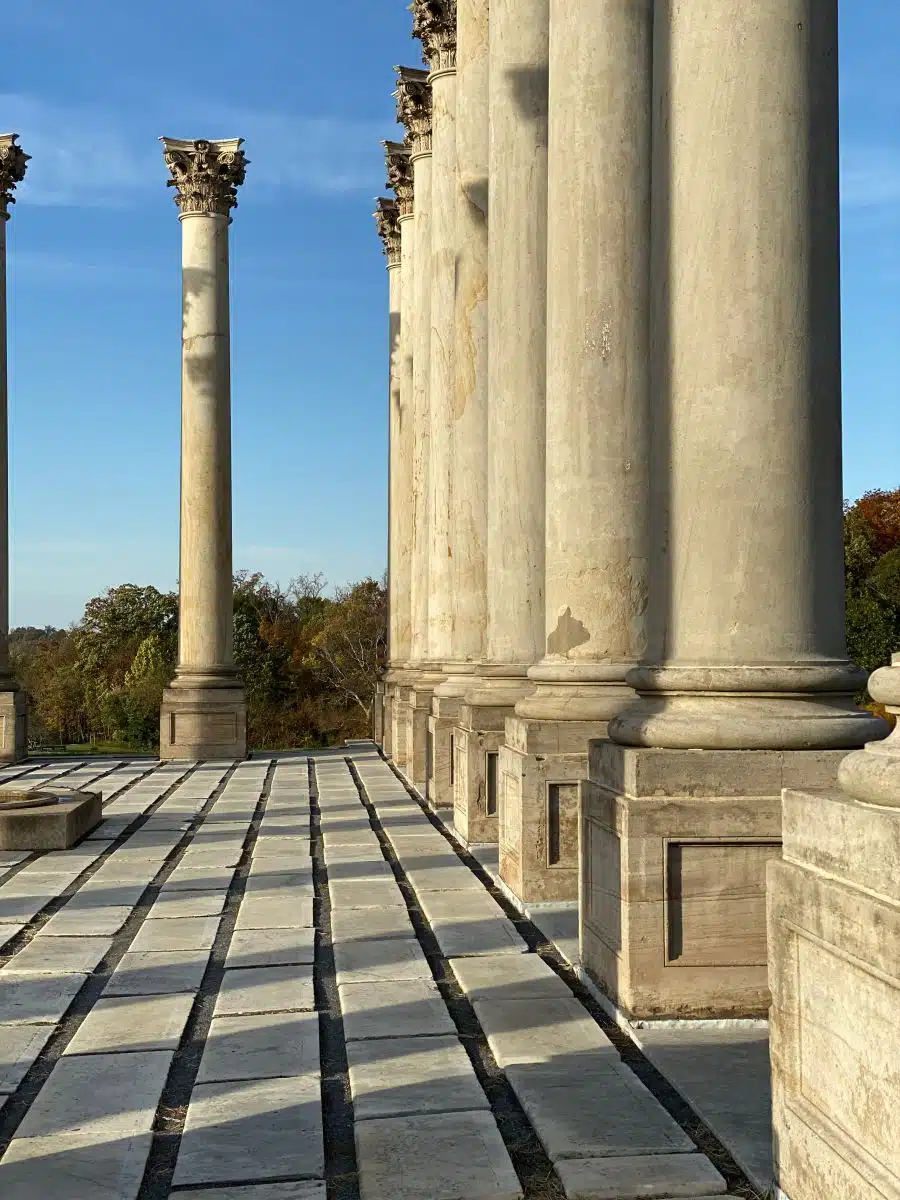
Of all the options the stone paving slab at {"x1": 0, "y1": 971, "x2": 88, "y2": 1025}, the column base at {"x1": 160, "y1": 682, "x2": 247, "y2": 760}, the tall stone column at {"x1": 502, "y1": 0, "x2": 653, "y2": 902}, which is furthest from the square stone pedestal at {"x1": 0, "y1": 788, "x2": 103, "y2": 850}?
the column base at {"x1": 160, "y1": 682, "x2": 247, "y2": 760}

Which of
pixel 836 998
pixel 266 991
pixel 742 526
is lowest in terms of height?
pixel 266 991

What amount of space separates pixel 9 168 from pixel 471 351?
5964cm

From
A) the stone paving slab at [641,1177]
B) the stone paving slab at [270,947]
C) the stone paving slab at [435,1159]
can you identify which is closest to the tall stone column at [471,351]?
the stone paving slab at [270,947]

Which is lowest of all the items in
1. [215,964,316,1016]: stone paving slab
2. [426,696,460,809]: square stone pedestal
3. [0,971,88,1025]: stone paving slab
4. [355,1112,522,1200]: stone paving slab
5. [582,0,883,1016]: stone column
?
[0,971,88,1025]: stone paving slab

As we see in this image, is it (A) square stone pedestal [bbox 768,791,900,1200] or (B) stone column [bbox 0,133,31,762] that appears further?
(B) stone column [bbox 0,133,31,762]

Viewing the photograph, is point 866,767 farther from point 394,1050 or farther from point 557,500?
point 557,500

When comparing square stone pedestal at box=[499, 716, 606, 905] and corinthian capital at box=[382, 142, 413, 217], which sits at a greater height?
corinthian capital at box=[382, 142, 413, 217]

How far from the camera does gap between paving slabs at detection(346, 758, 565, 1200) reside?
18312 millimetres

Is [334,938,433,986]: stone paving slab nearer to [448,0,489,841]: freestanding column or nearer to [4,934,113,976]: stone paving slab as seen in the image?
[4,934,113,976]: stone paving slab

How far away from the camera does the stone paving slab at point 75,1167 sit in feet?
59.9

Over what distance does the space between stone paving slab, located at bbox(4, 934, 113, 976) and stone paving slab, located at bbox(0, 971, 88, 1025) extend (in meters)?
0.57

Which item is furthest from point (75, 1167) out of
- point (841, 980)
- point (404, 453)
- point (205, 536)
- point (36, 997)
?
point (404, 453)

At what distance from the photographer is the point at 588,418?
1435 inches

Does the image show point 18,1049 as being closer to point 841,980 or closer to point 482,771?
point 841,980
